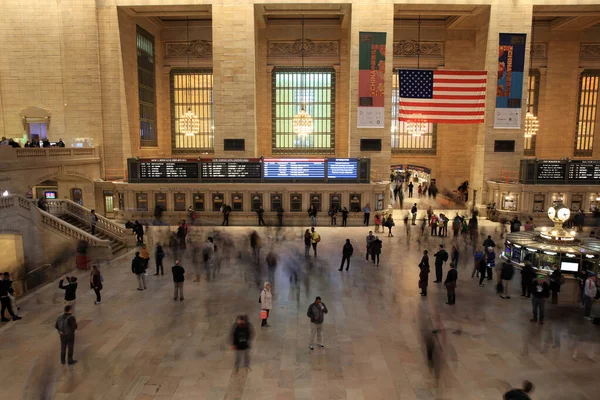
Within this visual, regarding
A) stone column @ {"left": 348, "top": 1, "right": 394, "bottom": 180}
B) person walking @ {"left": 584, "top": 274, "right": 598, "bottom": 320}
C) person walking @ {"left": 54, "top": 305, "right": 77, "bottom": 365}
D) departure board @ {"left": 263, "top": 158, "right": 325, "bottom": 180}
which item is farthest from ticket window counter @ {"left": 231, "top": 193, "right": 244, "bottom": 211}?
person walking @ {"left": 584, "top": 274, "right": 598, "bottom": 320}

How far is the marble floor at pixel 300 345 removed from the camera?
791 centimetres

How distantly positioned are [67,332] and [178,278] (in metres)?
3.70

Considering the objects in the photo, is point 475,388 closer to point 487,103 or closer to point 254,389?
point 254,389

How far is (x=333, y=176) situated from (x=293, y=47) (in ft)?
42.4

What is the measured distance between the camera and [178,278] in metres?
12.1

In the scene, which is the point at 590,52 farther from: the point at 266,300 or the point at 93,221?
the point at 93,221

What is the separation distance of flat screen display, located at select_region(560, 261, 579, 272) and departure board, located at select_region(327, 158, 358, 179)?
12.0 metres

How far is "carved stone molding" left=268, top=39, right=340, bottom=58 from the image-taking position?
106 ft

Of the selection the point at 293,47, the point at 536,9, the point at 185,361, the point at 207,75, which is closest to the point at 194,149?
the point at 207,75

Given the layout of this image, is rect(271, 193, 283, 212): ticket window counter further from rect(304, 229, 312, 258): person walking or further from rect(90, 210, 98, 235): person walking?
rect(90, 210, 98, 235): person walking

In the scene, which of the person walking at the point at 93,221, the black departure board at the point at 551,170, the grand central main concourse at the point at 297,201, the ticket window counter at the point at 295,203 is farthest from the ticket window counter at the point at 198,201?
the black departure board at the point at 551,170

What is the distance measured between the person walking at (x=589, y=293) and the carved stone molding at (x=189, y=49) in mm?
28362

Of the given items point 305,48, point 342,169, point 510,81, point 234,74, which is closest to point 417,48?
point 510,81

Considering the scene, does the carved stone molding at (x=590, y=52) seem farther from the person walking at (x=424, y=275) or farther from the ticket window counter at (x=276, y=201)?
the person walking at (x=424, y=275)
